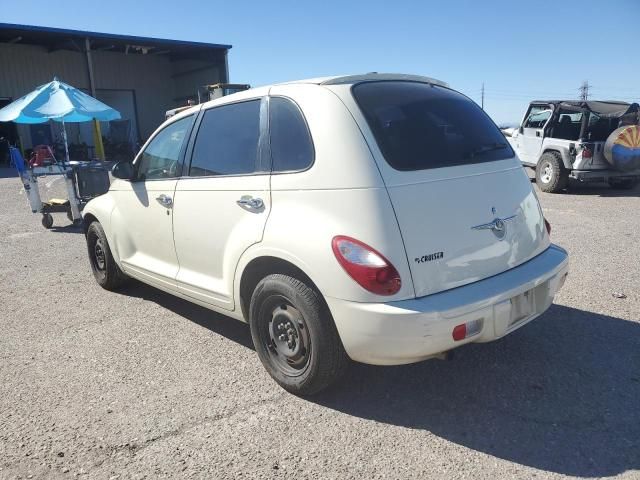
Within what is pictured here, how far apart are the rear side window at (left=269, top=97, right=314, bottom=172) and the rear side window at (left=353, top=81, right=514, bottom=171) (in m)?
0.37

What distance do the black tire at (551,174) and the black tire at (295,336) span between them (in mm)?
9461

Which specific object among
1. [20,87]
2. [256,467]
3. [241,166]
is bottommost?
[256,467]

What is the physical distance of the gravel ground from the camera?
2.47 metres

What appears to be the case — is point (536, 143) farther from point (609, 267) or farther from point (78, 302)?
point (78, 302)

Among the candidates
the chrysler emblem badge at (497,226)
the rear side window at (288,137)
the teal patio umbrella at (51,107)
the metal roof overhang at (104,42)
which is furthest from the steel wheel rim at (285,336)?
the metal roof overhang at (104,42)

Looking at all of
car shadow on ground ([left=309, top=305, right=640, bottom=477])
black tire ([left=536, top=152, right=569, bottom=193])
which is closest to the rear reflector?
car shadow on ground ([left=309, top=305, right=640, bottom=477])

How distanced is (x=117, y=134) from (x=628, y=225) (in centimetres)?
2617

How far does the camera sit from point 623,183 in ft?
35.9

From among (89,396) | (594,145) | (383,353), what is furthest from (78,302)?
(594,145)

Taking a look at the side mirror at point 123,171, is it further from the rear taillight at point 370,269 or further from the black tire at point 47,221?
the black tire at point 47,221

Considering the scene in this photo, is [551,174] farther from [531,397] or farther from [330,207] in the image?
[330,207]

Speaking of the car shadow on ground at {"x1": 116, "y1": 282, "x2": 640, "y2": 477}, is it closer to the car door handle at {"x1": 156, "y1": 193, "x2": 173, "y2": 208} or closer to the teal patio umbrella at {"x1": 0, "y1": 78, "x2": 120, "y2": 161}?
the car door handle at {"x1": 156, "y1": 193, "x2": 173, "y2": 208}

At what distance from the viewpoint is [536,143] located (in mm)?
11453

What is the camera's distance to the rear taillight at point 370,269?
2.53 metres
